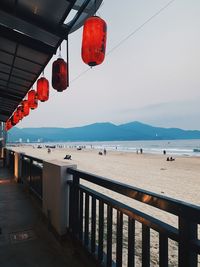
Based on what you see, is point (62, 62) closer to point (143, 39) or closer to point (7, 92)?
A: point (7, 92)

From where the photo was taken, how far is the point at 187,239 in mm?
1452

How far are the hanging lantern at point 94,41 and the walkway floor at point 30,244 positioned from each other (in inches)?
142

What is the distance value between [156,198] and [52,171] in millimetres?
2778

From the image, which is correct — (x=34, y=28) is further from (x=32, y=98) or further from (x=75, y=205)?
(x=32, y=98)

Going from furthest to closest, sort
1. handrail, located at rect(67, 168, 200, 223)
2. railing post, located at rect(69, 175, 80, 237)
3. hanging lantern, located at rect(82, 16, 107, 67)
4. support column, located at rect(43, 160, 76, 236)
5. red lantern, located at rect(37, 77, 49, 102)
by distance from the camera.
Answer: red lantern, located at rect(37, 77, 49, 102)
hanging lantern, located at rect(82, 16, 107, 67)
support column, located at rect(43, 160, 76, 236)
railing post, located at rect(69, 175, 80, 237)
handrail, located at rect(67, 168, 200, 223)

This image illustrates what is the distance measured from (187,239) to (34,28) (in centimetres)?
556

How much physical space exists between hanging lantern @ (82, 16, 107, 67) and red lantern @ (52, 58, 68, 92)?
2.00 meters

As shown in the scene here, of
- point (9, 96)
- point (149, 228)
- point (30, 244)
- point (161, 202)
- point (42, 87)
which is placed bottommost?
point (30, 244)

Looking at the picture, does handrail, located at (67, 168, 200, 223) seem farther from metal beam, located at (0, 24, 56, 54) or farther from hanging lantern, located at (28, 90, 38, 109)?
hanging lantern, located at (28, 90, 38, 109)

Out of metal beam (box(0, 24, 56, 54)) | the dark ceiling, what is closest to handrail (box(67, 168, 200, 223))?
the dark ceiling

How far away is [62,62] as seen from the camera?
6359 mm

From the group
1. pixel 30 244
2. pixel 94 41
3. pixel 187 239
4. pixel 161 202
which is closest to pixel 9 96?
pixel 94 41

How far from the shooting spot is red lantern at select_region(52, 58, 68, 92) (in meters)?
6.27

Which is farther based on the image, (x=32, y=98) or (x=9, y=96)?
(x=9, y=96)
